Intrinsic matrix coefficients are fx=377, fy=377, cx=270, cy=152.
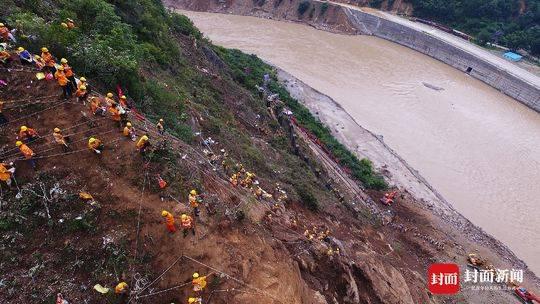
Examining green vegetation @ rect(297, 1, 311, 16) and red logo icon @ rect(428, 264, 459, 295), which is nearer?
red logo icon @ rect(428, 264, 459, 295)

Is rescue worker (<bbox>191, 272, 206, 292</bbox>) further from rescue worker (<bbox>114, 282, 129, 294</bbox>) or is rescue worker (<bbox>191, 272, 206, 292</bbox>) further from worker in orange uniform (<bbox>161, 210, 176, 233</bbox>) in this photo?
rescue worker (<bbox>114, 282, 129, 294</bbox>)

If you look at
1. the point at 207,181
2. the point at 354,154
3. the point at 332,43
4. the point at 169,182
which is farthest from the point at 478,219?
the point at 332,43

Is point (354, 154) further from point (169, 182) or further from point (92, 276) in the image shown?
point (92, 276)

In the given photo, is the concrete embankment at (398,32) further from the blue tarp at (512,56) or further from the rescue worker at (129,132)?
the rescue worker at (129,132)

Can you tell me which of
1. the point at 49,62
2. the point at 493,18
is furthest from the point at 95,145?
the point at 493,18

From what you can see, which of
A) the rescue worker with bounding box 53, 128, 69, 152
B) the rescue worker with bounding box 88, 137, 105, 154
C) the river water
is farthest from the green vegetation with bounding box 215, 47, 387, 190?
the rescue worker with bounding box 53, 128, 69, 152
